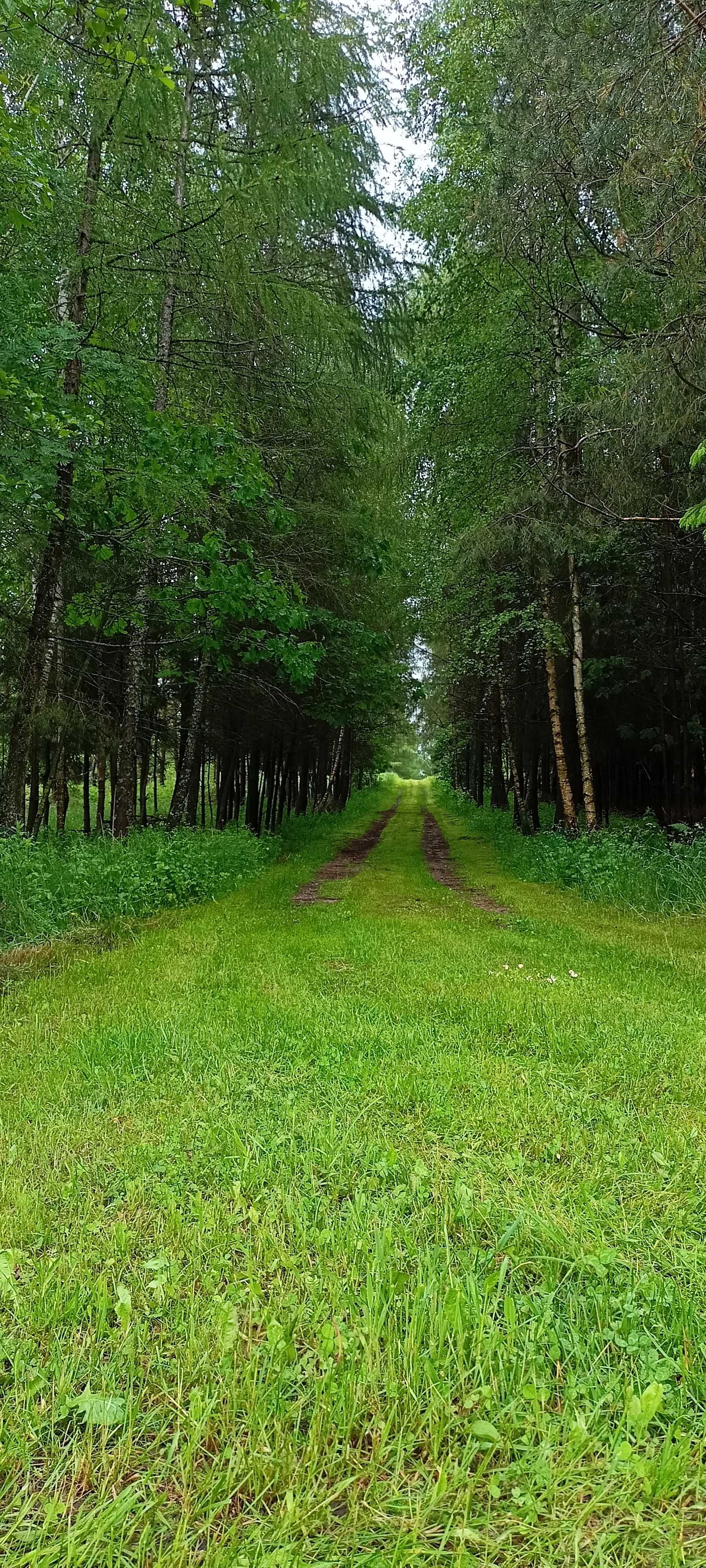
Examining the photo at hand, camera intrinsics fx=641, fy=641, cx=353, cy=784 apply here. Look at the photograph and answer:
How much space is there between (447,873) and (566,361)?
9.84 m

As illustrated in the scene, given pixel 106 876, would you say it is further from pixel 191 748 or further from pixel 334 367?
pixel 334 367

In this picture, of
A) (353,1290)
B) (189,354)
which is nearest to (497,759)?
(189,354)

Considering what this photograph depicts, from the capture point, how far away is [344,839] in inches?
782

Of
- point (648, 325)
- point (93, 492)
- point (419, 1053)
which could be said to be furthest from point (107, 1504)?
point (648, 325)

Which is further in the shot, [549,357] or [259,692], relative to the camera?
[259,692]

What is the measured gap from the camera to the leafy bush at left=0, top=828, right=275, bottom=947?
22.7 ft

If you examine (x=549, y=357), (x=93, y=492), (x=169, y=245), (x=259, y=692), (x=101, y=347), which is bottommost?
(x=259, y=692)

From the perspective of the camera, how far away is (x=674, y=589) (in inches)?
499

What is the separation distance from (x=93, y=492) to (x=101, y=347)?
4.81 feet

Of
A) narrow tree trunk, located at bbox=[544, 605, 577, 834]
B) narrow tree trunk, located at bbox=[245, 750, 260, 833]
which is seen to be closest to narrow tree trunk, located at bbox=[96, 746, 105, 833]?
narrow tree trunk, located at bbox=[245, 750, 260, 833]

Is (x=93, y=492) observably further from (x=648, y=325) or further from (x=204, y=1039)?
(x=648, y=325)

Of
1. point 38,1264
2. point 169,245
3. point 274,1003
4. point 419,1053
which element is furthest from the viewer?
point 169,245

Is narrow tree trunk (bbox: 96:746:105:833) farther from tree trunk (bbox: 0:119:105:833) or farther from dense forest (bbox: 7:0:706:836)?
tree trunk (bbox: 0:119:105:833)

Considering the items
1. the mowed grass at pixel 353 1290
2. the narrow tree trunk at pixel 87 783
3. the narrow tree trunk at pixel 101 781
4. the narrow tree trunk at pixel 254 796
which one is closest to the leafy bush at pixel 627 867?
the mowed grass at pixel 353 1290
